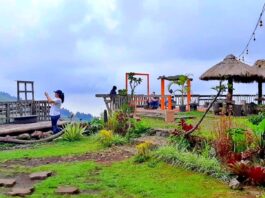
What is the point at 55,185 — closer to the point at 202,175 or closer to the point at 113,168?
the point at 113,168

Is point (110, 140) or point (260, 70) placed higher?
point (260, 70)

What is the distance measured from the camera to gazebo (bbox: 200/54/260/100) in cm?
1942

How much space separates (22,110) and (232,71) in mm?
10769

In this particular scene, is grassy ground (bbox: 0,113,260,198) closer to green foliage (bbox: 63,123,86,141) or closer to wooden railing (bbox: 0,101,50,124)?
green foliage (bbox: 63,123,86,141)

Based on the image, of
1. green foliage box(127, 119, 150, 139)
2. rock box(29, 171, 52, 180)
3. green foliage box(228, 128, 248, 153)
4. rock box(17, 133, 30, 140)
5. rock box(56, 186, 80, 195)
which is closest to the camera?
rock box(56, 186, 80, 195)

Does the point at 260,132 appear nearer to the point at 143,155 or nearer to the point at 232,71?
the point at 143,155

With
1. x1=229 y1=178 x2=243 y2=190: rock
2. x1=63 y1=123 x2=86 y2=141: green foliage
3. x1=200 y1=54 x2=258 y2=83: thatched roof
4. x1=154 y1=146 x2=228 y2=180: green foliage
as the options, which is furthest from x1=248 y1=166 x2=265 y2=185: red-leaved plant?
x1=200 y1=54 x2=258 y2=83: thatched roof

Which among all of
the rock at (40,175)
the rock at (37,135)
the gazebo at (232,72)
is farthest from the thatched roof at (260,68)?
the rock at (40,175)

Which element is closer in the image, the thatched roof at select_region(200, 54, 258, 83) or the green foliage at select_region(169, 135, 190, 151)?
the green foliage at select_region(169, 135, 190, 151)

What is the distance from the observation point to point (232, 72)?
63.6 feet

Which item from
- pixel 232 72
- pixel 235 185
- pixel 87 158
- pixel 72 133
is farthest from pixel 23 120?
pixel 235 185

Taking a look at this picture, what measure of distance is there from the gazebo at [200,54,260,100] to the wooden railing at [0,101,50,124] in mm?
8550

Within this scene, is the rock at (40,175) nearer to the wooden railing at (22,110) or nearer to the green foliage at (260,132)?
the green foliage at (260,132)

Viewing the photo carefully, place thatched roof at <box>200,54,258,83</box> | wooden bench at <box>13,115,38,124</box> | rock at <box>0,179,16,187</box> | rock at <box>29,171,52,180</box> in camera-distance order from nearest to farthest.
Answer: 1. rock at <box>0,179,16,187</box>
2. rock at <box>29,171,52,180</box>
3. thatched roof at <box>200,54,258,83</box>
4. wooden bench at <box>13,115,38,124</box>
